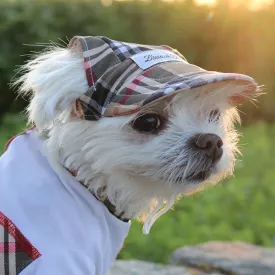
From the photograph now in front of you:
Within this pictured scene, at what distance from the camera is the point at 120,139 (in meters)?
1.88

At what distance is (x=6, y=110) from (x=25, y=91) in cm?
499

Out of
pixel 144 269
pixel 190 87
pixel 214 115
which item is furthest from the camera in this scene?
pixel 144 269

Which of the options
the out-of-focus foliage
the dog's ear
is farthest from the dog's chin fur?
the out-of-focus foliage

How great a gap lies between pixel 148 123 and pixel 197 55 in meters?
6.41

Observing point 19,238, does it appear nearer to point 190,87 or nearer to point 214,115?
point 190,87

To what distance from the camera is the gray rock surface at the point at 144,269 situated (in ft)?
9.49

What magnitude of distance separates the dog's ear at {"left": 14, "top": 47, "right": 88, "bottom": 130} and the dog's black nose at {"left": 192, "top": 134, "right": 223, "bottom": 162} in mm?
398

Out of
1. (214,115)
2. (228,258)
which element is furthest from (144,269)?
(214,115)

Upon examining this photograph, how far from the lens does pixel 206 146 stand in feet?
6.36

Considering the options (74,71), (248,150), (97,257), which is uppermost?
(74,71)

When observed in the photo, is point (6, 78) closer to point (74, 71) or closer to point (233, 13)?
point (233, 13)

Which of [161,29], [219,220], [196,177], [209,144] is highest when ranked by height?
[209,144]

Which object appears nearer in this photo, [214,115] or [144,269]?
[214,115]

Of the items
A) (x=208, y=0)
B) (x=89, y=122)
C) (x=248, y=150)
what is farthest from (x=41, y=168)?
(x=208, y=0)
